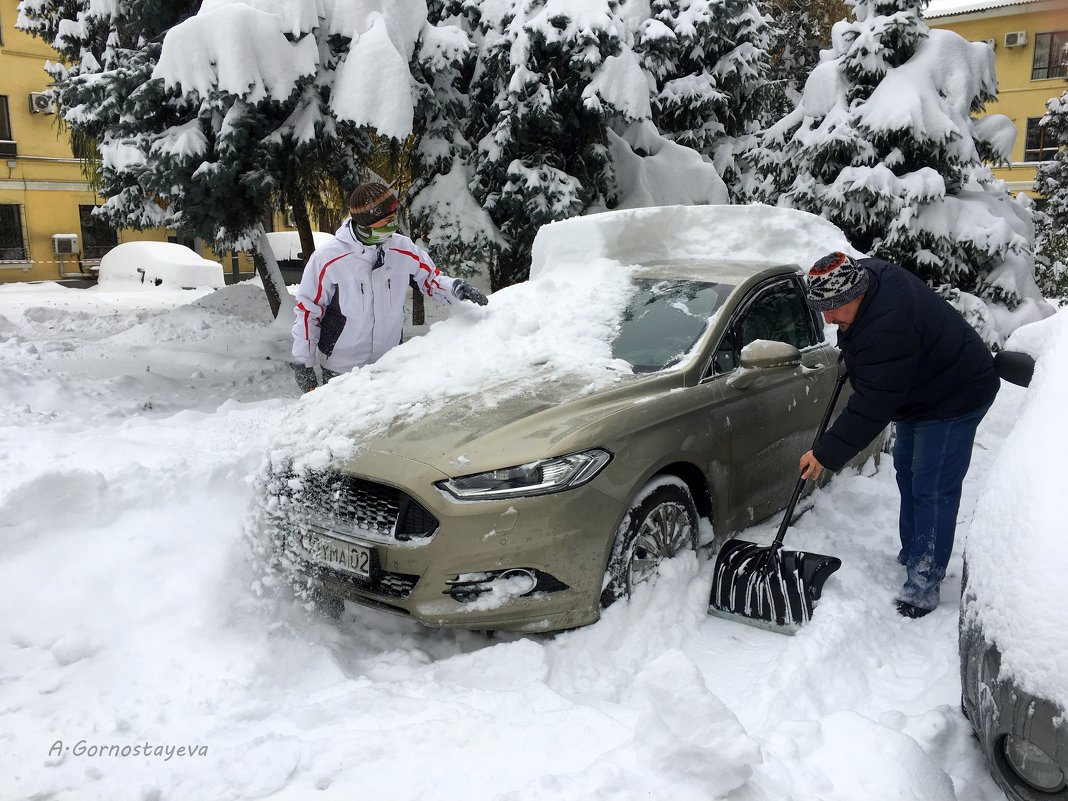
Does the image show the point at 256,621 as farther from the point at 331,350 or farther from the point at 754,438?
the point at 754,438

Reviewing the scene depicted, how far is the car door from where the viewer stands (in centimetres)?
384

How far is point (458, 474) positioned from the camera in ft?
9.83

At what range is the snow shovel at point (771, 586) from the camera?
3414mm

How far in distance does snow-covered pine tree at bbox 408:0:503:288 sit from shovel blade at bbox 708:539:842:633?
264 inches

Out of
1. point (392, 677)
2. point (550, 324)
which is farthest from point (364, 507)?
point (550, 324)

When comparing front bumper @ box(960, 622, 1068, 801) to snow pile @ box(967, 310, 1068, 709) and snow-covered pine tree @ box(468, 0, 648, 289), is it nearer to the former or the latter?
snow pile @ box(967, 310, 1068, 709)

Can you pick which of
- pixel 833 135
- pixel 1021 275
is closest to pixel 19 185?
pixel 833 135

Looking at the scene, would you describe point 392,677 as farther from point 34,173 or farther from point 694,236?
point 34,173

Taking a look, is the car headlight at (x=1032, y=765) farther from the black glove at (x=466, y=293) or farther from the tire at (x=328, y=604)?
the black glove at (x=466, y=293)

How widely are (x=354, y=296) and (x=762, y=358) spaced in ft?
7.65

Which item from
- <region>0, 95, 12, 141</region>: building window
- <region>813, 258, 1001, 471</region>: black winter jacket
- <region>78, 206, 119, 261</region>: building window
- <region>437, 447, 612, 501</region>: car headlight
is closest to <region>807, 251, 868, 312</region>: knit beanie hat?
<region>813, 258, 1001, 471</region>: black winter jacket

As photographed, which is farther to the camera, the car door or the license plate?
the car door

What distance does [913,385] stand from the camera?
344 centimetres

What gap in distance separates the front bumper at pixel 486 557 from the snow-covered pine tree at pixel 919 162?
7275 mm
